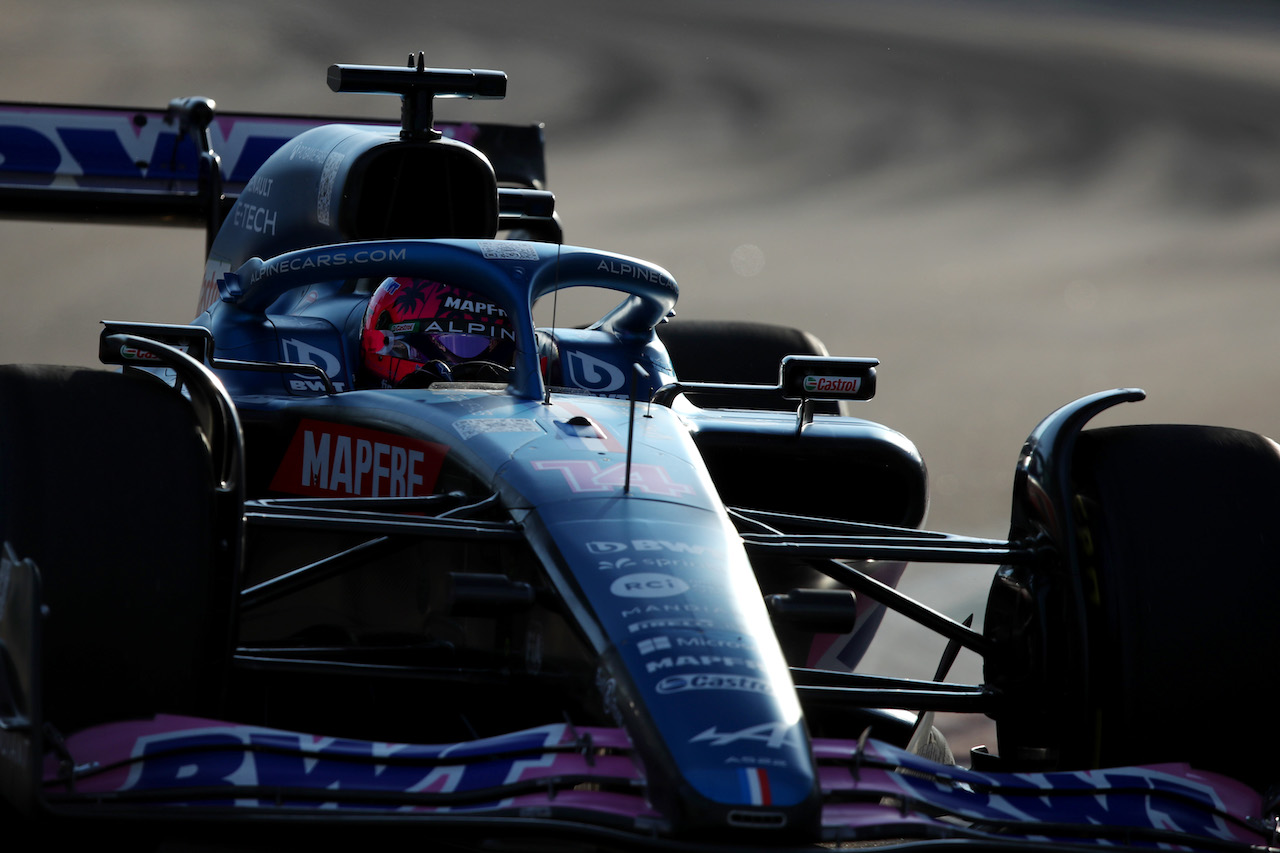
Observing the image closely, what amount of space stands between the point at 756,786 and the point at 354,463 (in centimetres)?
147

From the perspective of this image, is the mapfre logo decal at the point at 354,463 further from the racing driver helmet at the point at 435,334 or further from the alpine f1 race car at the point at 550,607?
the racing driver helmet at the point at 435,334

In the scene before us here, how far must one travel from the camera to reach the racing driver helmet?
3965 mm

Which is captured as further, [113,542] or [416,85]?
[416,85]

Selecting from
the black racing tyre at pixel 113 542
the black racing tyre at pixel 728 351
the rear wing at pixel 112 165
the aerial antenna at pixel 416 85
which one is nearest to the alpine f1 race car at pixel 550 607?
the black racing tyre at pixel 113 542

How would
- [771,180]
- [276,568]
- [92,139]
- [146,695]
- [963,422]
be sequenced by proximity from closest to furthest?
[146,695]
[276,568]
[92,139]
[963,422]
[771,180]

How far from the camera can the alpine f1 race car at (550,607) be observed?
93.6 inches

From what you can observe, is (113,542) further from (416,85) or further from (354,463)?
(416,85)

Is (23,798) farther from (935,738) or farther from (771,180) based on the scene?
(771,180)

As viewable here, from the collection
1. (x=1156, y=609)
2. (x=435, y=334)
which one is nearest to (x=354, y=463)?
(x=435, y=334)

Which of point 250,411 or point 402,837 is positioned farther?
point 250,411

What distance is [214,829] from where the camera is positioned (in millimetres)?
2297

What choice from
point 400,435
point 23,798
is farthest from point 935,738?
point 23,798

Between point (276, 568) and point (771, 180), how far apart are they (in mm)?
12822

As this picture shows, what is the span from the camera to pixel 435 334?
398cm
